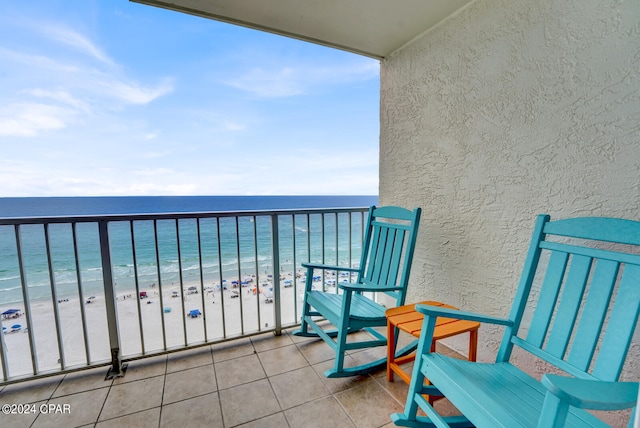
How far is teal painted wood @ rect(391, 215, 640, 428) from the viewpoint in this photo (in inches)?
32.0

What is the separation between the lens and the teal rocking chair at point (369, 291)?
63.3 inches

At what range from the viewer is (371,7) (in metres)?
1.72

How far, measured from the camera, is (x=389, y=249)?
2010 millimetres

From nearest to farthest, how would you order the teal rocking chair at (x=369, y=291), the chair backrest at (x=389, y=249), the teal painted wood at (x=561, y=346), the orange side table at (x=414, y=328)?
1. the teal painted wood at (x=561, y=346)
2. the orange side table at (x=414, y=328)
3. the teal rocking chair at (x=369, y=291)
4. the chair backrest at (x=389, y=249)

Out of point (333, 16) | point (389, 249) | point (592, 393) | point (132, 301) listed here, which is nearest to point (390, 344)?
point (389, 249)

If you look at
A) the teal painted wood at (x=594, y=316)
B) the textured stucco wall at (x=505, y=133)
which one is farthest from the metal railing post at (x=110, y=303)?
the teal painted wood at (x=594, y=316)

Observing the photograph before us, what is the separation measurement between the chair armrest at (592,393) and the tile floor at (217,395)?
3.26 feet

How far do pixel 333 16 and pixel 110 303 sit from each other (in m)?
2.49

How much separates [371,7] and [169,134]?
14.8 metres

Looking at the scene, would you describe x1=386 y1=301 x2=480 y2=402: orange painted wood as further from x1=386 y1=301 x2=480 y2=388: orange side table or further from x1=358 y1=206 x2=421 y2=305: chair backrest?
x1=358 y1=206 x2=421 y2=305: chair backrest

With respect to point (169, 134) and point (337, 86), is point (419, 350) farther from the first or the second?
point (169, 134)

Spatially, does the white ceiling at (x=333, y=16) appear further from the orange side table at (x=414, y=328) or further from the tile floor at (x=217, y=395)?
the tile floor at (x=217, y=395)

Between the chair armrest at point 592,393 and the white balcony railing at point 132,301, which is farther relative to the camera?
the white balcony railing at point 132,301

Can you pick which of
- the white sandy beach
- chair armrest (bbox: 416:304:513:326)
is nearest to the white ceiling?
chair armrest (bbox: 416:304:513:326)
